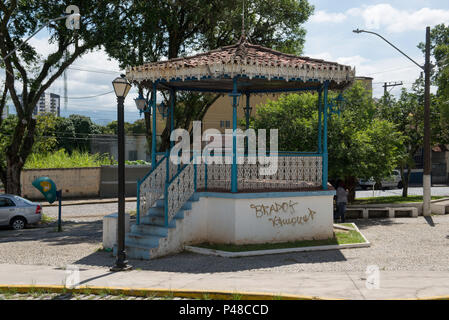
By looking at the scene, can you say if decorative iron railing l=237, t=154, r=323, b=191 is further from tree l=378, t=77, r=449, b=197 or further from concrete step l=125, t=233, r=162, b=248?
tree l=378, t=77, r=449, b=197

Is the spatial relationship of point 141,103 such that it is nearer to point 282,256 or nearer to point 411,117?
point 282,256

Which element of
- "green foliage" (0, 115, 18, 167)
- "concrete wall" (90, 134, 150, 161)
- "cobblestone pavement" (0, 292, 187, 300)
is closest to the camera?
"cobblestone pavement" (0, 292, 187, 300)

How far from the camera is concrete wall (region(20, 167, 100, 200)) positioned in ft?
94.7

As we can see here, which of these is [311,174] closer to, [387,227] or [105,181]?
[387,227]

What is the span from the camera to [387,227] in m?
15.3

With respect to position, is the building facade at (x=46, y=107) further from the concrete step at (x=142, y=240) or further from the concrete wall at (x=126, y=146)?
the concrete step at (x=142, y=240)

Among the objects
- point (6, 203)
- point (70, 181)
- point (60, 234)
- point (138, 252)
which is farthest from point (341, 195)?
point (70, 181)

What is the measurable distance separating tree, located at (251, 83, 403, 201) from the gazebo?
5.60 m

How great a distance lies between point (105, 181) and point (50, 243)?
60.6ft

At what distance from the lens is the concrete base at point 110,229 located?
37.2 feet

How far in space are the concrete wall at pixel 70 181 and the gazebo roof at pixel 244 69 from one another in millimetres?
19128

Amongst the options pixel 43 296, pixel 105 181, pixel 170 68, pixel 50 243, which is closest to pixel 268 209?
pixel 170 68

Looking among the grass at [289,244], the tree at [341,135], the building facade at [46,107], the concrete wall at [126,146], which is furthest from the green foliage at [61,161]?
the grass at [289,244]

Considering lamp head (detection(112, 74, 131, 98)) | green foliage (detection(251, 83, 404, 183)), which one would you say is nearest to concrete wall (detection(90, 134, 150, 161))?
green foliage (detection(251, 83, 404, 183))
